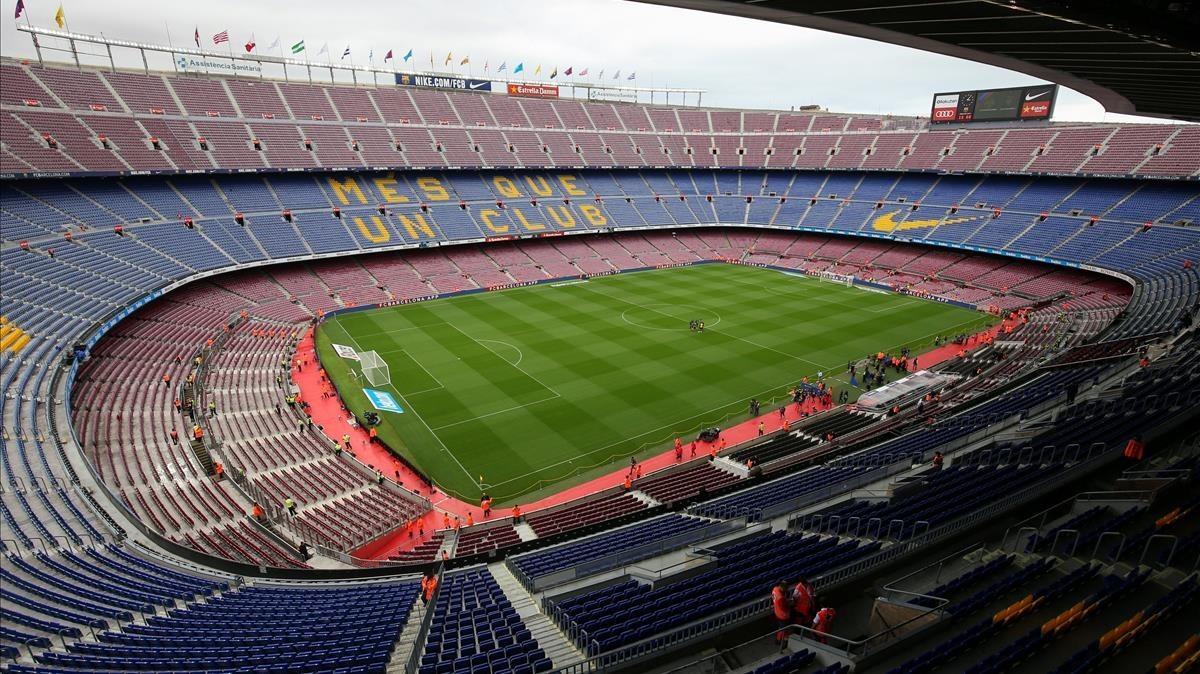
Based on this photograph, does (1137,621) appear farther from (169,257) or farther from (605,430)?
(169,257)

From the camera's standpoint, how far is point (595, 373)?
109ft

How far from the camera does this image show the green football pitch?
25497 mm

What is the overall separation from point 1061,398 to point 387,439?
2603cm

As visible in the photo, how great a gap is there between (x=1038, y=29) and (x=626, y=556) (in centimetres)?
1260

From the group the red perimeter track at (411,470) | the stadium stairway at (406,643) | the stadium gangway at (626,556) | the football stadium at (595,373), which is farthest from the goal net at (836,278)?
the stadium stairway at (406,643)

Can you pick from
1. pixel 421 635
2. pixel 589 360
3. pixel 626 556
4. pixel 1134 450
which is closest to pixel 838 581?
pixel 626 556

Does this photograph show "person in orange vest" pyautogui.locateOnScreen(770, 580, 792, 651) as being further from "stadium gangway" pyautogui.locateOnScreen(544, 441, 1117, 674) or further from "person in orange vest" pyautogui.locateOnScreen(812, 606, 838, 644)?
"person in orange vest" pyautogui.locateOnScreen(812, 606, 838, 644)

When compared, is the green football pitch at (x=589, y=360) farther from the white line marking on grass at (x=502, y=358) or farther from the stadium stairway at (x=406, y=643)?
the stadium stairway at (x=406, y=643)

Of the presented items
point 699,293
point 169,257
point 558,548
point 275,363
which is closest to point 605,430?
point 558,548

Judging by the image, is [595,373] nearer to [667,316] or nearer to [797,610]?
[667,316]

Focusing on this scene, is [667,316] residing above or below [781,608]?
above

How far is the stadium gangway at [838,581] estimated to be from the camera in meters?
8.89

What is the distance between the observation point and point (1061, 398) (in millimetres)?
19891

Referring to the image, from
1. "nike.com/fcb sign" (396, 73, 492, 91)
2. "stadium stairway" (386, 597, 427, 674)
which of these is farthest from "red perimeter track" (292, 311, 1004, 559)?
"nike.com/fcb sign" (396, 73, 492, 91)
